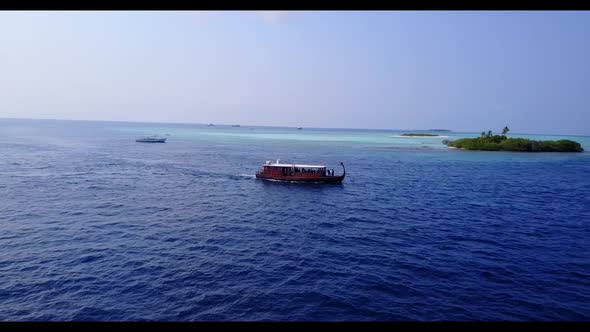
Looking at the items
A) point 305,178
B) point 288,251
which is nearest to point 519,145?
point 305,178

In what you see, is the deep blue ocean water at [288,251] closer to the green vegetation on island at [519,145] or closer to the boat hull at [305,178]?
the boat hull at [305,178]

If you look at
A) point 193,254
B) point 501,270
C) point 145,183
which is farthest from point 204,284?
point 145,183

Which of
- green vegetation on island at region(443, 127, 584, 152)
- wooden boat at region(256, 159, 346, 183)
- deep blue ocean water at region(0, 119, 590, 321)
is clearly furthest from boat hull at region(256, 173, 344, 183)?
green vegetation on island at region(443, 127, 584, 152)

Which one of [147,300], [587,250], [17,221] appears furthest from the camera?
[17,221]

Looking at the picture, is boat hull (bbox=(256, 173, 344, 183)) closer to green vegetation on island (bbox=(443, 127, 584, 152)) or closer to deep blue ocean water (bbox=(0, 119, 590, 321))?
deep blue ocean water (bbox=(0, 119, 590, 321))
